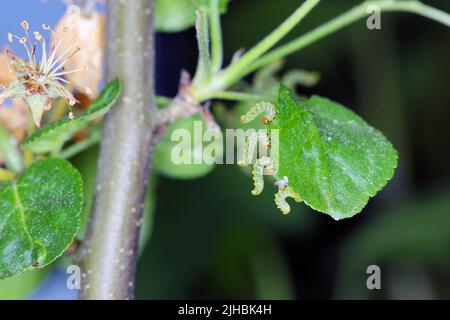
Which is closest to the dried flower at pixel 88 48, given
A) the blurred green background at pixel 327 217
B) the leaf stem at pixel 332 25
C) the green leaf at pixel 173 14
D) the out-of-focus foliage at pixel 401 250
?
the green leaf at pixel 173 14

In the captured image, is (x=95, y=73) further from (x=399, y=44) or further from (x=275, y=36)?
(x=399, y=44)

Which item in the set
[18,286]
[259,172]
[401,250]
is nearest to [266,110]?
[259,172]

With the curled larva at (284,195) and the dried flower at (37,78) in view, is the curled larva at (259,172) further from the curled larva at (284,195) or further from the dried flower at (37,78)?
the dried flower at (37,78)

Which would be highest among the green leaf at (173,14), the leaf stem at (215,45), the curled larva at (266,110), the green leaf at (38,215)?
the green leaf at (173,14)

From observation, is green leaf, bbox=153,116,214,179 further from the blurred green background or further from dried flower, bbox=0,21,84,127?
the blurred green background

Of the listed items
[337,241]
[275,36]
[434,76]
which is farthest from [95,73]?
[434,76]

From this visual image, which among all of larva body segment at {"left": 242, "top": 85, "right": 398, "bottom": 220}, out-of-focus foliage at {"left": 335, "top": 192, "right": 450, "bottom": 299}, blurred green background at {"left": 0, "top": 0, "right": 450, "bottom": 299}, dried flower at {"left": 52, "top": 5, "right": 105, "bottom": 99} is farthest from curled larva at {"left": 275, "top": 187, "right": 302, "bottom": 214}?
out-of-focus foliage at {"left": 335, "top": 192, "right": 450, "bottom": 299}
